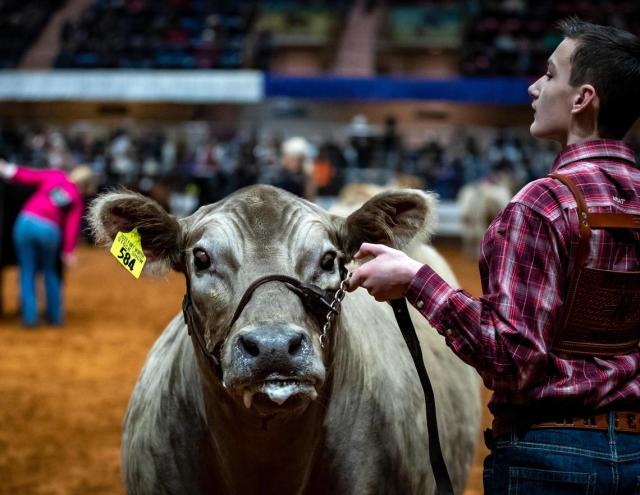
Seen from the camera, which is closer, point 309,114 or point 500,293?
point 500,293

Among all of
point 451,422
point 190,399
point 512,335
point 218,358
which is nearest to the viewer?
point 512,335

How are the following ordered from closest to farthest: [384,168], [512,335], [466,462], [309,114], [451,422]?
[512,335]
[451,422]
[466,462]
[384,168]
[309,114]

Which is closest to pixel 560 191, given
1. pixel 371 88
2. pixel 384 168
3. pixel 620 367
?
pixel 620 367

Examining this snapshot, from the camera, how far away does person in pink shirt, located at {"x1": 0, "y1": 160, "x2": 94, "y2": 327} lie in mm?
8852

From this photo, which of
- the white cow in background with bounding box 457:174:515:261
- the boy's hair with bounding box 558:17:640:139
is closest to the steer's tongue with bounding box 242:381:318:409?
the boy's hair with bounding box 558:17:640:139

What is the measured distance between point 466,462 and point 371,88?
813 inches

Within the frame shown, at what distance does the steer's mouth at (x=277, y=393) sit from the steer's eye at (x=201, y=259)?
0.40 m

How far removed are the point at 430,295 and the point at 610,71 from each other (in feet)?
2.00

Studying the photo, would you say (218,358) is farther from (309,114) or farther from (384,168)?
(309,114)

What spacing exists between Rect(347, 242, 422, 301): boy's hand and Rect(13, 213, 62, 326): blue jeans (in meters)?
7.47

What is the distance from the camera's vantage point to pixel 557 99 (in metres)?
1.94

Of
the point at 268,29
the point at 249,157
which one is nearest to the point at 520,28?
the point at 268,29

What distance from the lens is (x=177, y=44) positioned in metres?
25.3

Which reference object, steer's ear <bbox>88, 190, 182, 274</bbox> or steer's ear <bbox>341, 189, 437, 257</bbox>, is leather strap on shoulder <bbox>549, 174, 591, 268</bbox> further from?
steer's ear <bbox>88, 190, 182, 274</bbox>
